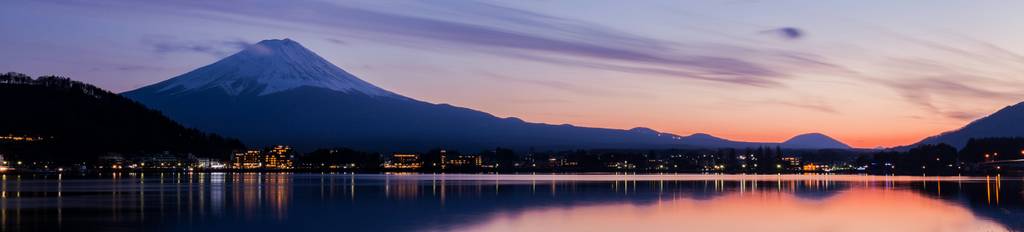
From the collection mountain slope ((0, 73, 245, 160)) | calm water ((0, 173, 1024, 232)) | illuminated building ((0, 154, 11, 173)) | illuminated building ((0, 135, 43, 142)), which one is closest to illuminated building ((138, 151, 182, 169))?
mountain slope ((0, 73, 245, 160))

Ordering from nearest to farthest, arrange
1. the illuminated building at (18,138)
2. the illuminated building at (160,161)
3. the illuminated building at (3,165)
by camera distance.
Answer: the illuminated building at (3,165)
the illuminated building at (18,138)
the illuminated building at (160,161)

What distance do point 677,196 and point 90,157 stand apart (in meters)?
121

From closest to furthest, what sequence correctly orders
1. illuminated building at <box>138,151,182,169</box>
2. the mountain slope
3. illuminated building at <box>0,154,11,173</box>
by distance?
illuminated building at <box>0,154,11,173</box>
the mountain slope
illuminated building at <box>138,151,182,169</box>

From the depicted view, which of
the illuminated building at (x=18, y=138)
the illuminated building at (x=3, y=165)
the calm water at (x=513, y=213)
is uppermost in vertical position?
the illuminated building at (x=18, y=138)

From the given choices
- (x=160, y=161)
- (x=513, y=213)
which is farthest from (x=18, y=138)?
(x=513, y=213)

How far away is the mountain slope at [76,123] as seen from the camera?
14850cm

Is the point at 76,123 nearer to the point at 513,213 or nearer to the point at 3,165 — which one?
the point at 3,165

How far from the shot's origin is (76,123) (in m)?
157

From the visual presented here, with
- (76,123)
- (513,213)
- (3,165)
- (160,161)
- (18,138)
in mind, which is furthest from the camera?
(160,161)

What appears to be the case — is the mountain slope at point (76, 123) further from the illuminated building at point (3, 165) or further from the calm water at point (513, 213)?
the calm water at point (513, 213)

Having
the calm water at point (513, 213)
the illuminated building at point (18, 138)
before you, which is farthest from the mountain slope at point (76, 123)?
the calm water at point (513, 213)

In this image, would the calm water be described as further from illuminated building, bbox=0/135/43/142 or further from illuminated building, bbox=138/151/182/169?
illuminated building, bbox=138/151/182/169

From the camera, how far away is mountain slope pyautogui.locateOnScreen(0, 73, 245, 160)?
148500 millimetres

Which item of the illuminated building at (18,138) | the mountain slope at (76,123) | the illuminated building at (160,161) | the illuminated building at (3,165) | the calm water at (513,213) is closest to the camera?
the calm water at (513,213)
